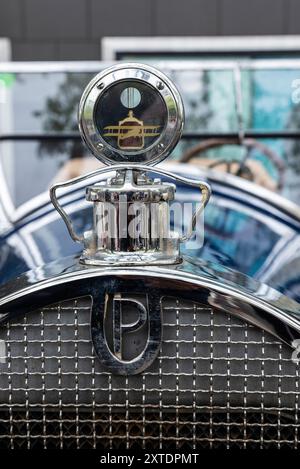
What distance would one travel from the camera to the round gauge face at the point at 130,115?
138cm

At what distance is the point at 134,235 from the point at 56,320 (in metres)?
0.21

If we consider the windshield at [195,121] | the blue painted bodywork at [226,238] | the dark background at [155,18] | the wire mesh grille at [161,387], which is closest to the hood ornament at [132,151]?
the wire mesh grille at [161,387]

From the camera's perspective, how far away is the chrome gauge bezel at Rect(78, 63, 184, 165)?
4.52 ft

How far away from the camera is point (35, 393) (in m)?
1.42

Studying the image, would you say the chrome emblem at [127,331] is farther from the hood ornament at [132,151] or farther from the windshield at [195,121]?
the windshield at [195,121]

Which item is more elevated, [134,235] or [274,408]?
[134,235]

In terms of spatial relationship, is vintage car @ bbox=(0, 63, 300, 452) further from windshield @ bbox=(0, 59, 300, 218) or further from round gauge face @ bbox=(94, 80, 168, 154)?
windshield @ bbox=(0, 59, 300, 218)

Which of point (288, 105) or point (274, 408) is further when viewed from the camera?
point (288, 105)

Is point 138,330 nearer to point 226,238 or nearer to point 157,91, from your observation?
point 157,91

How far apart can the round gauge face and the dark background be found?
13.0 ft

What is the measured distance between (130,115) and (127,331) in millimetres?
391

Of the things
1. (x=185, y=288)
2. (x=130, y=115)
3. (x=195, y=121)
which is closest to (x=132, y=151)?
(x=130, y=115)
